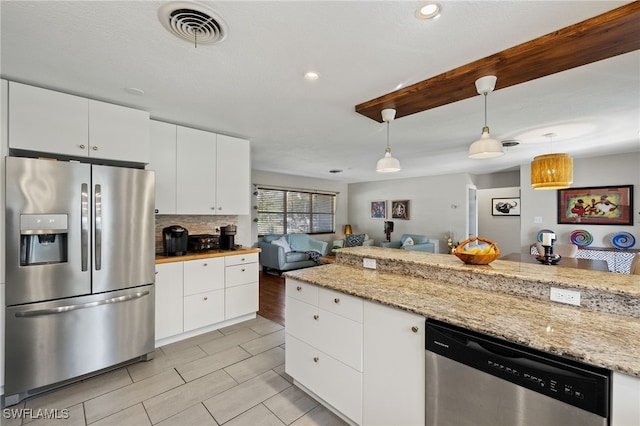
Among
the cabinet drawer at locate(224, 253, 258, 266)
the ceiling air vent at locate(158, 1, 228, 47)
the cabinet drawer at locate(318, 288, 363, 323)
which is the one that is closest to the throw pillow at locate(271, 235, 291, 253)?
the cabinet drawer at locate(224, 253, 258, 266)

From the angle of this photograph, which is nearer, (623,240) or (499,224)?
(623,240)

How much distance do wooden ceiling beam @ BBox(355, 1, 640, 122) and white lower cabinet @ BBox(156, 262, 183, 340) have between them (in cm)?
260

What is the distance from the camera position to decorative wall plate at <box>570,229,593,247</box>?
4.82 meters

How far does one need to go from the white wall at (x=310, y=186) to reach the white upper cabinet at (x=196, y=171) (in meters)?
3.14

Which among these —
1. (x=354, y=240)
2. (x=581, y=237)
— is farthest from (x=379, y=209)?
(x=581, y=237)

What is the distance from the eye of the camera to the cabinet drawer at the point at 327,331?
67.4 inches

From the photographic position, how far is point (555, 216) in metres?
5.20

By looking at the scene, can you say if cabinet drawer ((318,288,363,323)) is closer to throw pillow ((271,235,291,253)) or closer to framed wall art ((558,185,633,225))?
throw pillow ((271,235,291,253))

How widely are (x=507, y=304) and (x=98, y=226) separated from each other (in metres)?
2.90

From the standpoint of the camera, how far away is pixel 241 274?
3.38 meters

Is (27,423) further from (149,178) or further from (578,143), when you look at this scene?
(578,143)

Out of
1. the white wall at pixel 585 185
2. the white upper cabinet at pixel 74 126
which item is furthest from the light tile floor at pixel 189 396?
the white wall at pixel 585 185

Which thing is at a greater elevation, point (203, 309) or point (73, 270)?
point (73, 270)

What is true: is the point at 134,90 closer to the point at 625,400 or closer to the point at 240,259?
the point at 240,259
